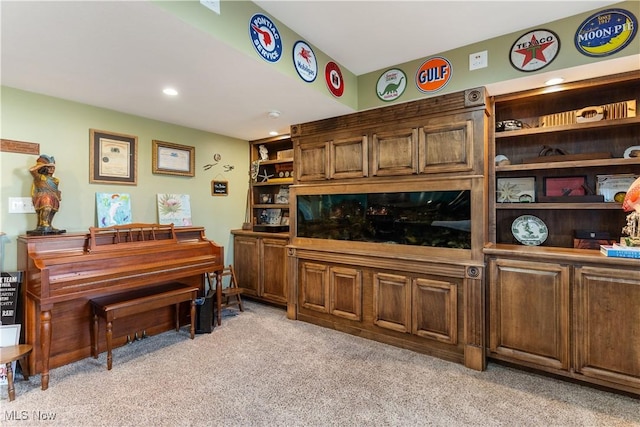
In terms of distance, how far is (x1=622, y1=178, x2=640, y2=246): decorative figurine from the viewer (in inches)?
80.0

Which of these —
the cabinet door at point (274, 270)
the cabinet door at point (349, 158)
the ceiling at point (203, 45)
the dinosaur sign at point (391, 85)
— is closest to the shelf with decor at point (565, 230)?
the ceiling at point (203, 45)

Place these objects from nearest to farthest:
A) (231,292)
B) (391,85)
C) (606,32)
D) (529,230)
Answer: (606,32) → (529,230) → (391,85) → (231,292)

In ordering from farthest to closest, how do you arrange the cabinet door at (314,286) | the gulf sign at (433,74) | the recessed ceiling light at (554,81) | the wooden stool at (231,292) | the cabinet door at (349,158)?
the wooden stool at (231,292) → the cabinet door at (314,286) → the cabinet door at (349,158) → the gulf sign at (433,74) → the recessed ceiling light at (554,81)

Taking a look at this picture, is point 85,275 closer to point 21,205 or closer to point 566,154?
point 21,205

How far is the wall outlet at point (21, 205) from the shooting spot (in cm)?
248

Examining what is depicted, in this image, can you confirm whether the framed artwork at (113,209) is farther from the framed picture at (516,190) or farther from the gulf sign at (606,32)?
the gulf sign at (606,32)

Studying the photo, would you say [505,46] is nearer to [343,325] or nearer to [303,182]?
[303,182]

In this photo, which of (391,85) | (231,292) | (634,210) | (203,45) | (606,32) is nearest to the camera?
(203,45)

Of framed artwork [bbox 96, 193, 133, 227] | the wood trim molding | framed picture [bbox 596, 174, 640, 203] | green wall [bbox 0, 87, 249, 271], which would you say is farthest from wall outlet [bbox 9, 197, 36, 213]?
framed picture [bbox 596, 174, 640, 203]

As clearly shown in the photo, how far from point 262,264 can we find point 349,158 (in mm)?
1833

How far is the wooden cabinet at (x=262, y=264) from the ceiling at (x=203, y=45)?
1.71 m

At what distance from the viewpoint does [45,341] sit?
2180mm

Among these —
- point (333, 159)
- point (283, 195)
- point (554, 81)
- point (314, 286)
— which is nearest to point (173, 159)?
point (283, 195)

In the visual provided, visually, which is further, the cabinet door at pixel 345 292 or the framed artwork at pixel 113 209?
the cabinet door at pixel 345 292
